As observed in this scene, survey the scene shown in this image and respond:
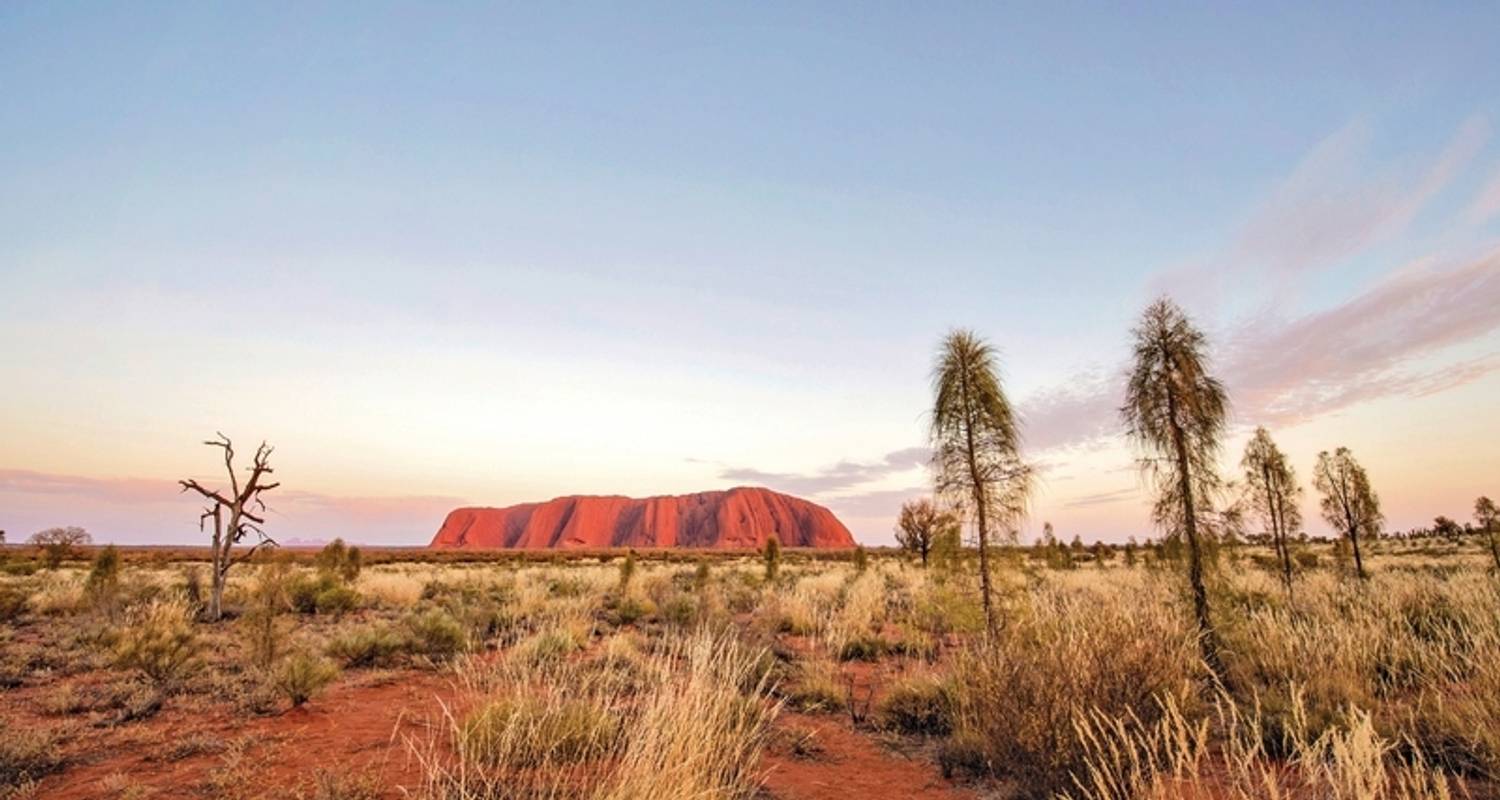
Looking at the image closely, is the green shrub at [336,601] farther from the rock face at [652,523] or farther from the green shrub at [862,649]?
the rock face at [652,523]

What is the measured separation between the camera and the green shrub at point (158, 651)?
8.37 m

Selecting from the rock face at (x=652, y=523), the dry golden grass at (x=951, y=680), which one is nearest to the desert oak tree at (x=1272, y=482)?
the dry golden grass at (x=951, y=680)

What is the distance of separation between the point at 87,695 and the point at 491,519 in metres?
185

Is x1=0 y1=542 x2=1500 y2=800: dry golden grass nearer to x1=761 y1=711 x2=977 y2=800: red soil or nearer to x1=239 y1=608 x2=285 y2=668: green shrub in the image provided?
x1=239 y1=608 x2=285 y2=668: green shrub

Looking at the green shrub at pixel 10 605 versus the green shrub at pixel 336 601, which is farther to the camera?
the green shrub at pixel 336 601

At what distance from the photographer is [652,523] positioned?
545 feet

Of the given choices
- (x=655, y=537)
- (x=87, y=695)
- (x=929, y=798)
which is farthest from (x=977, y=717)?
(x=655, y=537)

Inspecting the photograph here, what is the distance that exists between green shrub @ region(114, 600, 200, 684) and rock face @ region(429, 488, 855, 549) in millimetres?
145242

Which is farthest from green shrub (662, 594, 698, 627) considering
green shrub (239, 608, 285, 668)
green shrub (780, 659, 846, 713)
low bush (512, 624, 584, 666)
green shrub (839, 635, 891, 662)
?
green shrub (239, 608, 285, 668)

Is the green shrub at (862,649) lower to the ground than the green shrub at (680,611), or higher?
lower

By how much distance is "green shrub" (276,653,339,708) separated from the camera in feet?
24.0

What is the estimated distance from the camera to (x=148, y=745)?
19.9 feet

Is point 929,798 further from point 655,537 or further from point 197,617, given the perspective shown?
point 655,537

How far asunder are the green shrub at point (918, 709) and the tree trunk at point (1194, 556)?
2883mm
